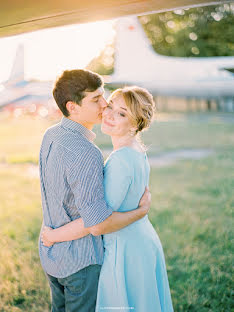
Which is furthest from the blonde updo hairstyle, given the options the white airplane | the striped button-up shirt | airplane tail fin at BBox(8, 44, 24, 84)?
airplane tail fin at BBox(8, 44, 24, 84)

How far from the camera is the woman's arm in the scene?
1652 millimetres

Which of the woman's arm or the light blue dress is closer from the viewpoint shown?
the woman's arm

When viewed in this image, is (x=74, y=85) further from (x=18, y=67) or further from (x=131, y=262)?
(x=18, y=67)

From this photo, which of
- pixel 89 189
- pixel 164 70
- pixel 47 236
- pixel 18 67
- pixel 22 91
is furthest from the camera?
pixel 18 67

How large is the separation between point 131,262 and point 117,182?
47 cm

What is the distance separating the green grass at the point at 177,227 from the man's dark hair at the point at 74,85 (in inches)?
54.2

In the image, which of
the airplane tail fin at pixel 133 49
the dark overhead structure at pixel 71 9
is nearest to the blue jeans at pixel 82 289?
the dark overhead structure at pixel 71 9

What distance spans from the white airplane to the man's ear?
14362 mm

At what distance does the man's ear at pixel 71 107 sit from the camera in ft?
5.67

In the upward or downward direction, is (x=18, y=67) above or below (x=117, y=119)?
below

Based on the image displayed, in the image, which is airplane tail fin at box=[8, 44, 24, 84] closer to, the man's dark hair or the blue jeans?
the man's dark hair

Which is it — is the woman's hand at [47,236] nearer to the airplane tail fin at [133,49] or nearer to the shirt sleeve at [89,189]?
the shirt sleeve at [89,189]

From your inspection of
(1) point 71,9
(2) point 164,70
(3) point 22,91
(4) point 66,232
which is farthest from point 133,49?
(4) point 66,232

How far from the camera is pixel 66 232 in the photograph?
169cm
